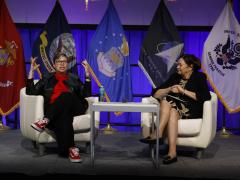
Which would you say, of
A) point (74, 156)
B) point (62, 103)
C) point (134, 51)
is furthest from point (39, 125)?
point (134, 51)

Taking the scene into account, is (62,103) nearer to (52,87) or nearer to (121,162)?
(52,87)

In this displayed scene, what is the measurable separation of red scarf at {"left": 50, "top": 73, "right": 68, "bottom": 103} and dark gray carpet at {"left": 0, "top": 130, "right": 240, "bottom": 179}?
1.89 ft

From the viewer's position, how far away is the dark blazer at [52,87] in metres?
4.28

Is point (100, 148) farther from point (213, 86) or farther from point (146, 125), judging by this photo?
point (213, 86)

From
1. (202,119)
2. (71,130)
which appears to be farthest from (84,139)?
(202,119)

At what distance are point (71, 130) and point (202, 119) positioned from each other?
1254 mm

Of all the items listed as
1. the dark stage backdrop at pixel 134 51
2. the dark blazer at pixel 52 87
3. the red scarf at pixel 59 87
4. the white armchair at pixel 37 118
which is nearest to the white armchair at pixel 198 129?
the white armchair at pixel 37 118

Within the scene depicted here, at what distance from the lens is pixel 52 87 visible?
4352 mm

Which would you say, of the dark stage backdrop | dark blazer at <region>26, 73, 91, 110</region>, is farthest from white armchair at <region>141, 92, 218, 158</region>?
the dark stage backdrop

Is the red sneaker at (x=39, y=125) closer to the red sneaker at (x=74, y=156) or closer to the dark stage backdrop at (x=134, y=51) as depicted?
the red sneaker at (x=74, y=156)

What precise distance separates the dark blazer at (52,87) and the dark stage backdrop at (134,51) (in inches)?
65.5

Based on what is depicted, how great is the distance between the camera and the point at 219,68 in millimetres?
5676

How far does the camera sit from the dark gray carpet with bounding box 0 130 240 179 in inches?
139

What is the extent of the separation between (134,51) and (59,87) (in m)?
2.04
